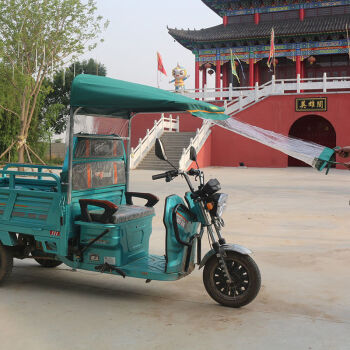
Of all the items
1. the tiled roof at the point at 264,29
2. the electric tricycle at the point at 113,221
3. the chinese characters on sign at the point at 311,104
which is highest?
the tiled roof at the point at 264,29

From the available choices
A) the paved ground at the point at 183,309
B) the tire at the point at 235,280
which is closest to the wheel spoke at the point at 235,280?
the tire at the point at 235,280

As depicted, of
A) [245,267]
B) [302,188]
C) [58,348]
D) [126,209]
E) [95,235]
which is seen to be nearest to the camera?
[58,348]

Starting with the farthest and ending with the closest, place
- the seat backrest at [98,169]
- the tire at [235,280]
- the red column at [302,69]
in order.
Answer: the red column at [302,69]
the seat backrest at [98,169]
the tire at [235,280]

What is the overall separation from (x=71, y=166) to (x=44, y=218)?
551mm

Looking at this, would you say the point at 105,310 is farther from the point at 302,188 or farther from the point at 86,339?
the point at 302,188

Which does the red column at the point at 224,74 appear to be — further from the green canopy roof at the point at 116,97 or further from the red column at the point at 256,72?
the green canopy roof at the point at 116,97

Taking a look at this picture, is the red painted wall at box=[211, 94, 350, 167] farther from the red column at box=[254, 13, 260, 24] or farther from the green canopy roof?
the green canopy roof

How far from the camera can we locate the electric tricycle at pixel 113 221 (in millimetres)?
3979

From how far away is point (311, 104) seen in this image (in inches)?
918

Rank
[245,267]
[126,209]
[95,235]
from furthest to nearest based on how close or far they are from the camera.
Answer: [126,209]
[95,235]
[245,267]

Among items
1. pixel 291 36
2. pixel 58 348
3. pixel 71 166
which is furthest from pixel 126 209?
pixel 291 36

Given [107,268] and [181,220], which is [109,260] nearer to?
[107,268]

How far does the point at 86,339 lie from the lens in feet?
10.7

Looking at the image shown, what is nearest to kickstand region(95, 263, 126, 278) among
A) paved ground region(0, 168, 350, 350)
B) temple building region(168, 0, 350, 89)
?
paved ground region(0, 168, 350, 350)
